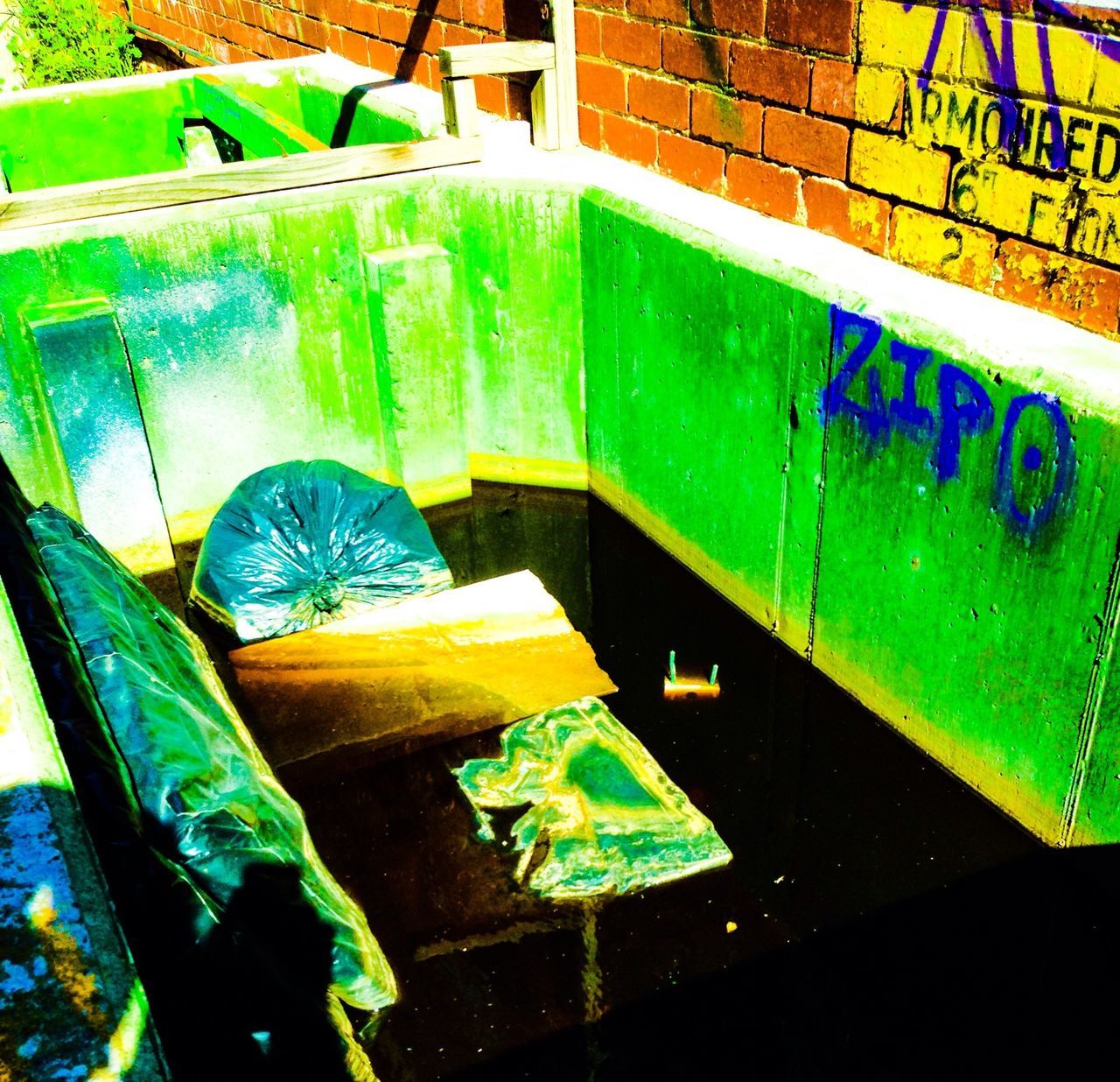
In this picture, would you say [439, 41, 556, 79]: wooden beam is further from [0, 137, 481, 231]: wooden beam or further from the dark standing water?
the dark standing water

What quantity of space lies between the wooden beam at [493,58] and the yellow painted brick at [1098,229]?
2405 millimetres

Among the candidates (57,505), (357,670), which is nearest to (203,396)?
(57,505)

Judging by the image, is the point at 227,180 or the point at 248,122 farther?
the point at 248,122

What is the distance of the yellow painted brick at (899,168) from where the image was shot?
9.89 feet

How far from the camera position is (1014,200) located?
282cm

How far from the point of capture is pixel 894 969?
8.62 feet

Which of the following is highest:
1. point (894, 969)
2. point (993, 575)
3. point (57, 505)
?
point (993, 575)

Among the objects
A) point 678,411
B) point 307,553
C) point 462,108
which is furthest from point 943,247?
point 307,553

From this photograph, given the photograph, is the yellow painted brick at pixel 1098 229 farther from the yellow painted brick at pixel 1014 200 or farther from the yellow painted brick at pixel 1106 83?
the yellow painted brick at pixel 1106 83

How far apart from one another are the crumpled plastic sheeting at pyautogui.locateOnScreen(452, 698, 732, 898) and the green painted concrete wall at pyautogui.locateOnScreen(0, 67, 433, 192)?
366 centimetres

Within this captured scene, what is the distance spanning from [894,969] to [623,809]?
792 millimetres

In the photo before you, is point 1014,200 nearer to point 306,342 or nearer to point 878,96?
point 878,96

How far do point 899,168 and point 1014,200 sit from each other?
1.34ft

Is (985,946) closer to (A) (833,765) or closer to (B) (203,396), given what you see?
(A) (833,765)
